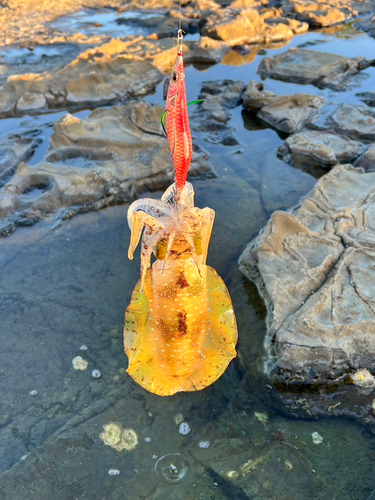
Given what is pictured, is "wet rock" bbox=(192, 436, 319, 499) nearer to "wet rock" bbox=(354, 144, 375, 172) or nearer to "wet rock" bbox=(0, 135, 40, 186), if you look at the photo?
"wet rock" bbox=(354, 144, 375, 172)

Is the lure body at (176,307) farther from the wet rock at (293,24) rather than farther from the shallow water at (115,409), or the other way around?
the wet rock at (293,24)

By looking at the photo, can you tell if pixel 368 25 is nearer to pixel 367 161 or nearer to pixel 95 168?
pixel 367 161

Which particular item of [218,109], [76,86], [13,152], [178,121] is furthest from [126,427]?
[76,86]

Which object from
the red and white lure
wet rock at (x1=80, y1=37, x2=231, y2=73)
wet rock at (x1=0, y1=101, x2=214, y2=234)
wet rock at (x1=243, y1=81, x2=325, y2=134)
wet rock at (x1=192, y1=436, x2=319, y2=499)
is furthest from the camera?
wet rock at (x1=80, y1=37, x2=231, y2=73)

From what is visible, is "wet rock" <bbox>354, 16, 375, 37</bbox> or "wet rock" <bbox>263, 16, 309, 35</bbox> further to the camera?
"wet rock" <bbox>263, 16, 309, 35</bbox>

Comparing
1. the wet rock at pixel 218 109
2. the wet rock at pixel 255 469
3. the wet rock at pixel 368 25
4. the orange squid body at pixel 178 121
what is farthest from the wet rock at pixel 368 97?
the wet rock at pixel 255 469

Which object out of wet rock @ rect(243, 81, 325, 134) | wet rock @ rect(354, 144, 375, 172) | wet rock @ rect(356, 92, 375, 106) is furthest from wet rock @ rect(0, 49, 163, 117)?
wet rock @ rect(354, 144, 375, 172)
